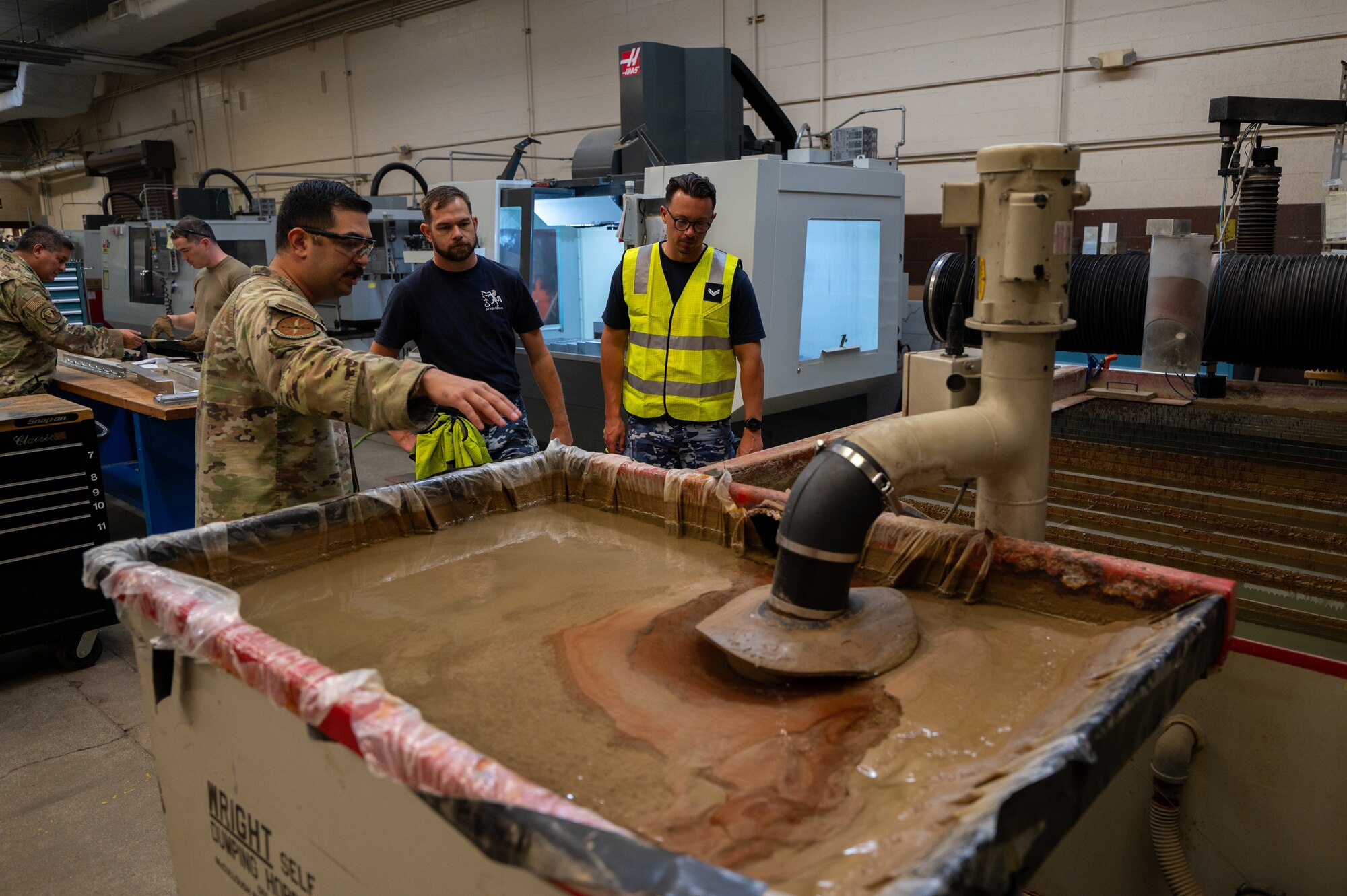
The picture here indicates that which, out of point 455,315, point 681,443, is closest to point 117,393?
point 455,315

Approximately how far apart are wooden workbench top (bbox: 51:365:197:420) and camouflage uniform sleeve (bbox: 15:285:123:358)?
16 cm

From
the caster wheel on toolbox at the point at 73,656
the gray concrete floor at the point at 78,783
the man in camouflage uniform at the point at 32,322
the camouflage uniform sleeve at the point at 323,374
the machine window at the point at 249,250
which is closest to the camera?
the camouflage uniform sleeve at the point at 323,374

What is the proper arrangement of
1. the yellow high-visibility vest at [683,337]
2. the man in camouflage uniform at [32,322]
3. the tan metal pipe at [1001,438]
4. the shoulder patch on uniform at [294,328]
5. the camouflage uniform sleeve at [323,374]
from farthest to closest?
the man in camouflage uniform at [32,322] < the yellow high-visibility vest at [683,337] < the shoulder patch on uniform at [294,328] < the camouflage uniform sleeve at [323,374] < the tan metal pipe at [1001,438]

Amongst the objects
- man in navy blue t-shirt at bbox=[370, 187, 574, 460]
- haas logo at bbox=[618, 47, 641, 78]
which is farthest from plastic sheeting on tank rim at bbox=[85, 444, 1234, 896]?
haas logo at bbox=[618, 47, 641, 78]

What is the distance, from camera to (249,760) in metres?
1.22

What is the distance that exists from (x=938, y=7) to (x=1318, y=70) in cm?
197

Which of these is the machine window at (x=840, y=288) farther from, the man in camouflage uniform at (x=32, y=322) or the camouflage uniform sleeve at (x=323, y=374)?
the man in camouflage uniform at (x=32, y=322)

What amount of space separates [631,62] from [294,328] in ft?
9.34

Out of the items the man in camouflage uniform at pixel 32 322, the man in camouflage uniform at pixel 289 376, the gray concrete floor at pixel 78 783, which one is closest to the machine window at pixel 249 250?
the man in camouflage uniform at pixel 32 322

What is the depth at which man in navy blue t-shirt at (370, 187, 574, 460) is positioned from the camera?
2.64 metres

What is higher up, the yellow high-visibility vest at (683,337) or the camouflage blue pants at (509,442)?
the yellow high-visibility vest at (683,337)

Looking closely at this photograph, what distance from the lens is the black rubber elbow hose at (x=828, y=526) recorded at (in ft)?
3.93

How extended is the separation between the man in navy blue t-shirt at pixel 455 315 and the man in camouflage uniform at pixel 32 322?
76.8 inches

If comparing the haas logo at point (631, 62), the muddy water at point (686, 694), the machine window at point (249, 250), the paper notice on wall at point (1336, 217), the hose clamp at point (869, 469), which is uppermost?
the haas logo at point (631, 62)
